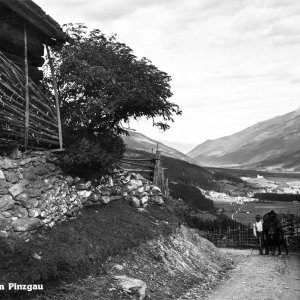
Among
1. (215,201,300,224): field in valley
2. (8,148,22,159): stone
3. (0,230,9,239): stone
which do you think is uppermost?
(8,148,22,159): stone

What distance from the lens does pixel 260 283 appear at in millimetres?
12914

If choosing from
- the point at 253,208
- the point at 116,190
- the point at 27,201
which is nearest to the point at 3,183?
the point at 27,201

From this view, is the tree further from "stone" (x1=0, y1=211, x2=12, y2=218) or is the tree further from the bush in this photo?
"stone" (x1=0, y1=211, x2=12, y2=218)

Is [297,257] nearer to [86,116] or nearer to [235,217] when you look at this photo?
[86,116]

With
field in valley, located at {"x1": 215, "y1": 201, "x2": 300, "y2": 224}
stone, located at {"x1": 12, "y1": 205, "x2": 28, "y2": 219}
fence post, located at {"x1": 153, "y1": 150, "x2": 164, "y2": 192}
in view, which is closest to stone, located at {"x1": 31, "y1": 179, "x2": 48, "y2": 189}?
stone, located at {"x1": 12, "y1": 205, "x2": 28, "y2": 219}

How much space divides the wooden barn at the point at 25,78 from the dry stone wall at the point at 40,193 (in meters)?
0.75

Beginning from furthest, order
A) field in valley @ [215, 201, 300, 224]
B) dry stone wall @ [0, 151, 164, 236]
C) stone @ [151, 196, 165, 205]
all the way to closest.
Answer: field in valley @ [215, 201, 300, 224]
stone @ [151, 196, 165, 205]
dry stone wall @ [0, 151, 164, 236]

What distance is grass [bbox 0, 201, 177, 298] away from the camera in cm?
866

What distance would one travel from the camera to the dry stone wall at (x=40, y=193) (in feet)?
33.3

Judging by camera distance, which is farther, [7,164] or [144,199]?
[144,199]

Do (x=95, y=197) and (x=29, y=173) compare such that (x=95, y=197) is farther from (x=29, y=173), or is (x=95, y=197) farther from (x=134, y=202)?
(x=29, y=173)

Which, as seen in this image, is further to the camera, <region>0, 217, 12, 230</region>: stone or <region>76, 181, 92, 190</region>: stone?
<region>76, 181, 92, 190</region>: stone

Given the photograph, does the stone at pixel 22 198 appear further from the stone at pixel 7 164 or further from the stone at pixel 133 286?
the stone at pixel 133 286

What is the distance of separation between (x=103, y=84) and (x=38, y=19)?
342cm
